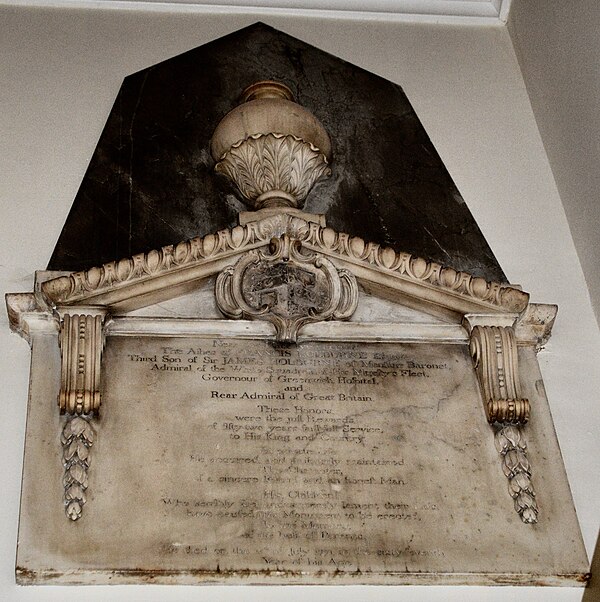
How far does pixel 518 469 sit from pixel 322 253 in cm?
101

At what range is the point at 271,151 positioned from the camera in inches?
159

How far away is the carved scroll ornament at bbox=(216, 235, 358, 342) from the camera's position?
3648 millimetres

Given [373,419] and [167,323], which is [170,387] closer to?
[167,323]

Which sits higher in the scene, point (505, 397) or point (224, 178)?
point (224, 178)

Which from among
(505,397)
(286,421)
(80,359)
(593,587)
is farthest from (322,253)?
(593,587)

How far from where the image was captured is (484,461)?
345cm

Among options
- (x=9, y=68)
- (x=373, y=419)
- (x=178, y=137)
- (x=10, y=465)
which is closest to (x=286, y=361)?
(x=373, y=419)

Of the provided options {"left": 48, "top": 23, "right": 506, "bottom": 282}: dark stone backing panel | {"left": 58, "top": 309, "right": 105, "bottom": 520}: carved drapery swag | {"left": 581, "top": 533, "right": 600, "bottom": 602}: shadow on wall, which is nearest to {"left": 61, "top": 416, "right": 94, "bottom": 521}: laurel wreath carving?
{"left": 58, "top": 309, "right": 105, "bottom": 520}: carved drapery swag

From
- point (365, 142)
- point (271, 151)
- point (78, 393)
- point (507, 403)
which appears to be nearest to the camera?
point (78, 393)

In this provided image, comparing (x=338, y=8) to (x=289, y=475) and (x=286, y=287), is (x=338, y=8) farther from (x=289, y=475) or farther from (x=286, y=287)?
(x=289, y=475)

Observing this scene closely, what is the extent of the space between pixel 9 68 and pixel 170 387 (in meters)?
2.04

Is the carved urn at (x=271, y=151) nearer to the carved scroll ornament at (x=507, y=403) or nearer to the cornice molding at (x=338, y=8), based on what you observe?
the carved scroll ornament at (x=507, y=403)

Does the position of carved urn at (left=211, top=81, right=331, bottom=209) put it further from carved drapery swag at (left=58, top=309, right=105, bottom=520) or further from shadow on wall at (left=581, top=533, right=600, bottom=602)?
shadow on wall at (left=581, top=533, right=600, bottom=602)

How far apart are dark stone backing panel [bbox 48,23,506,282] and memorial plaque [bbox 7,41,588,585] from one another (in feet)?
1.06
